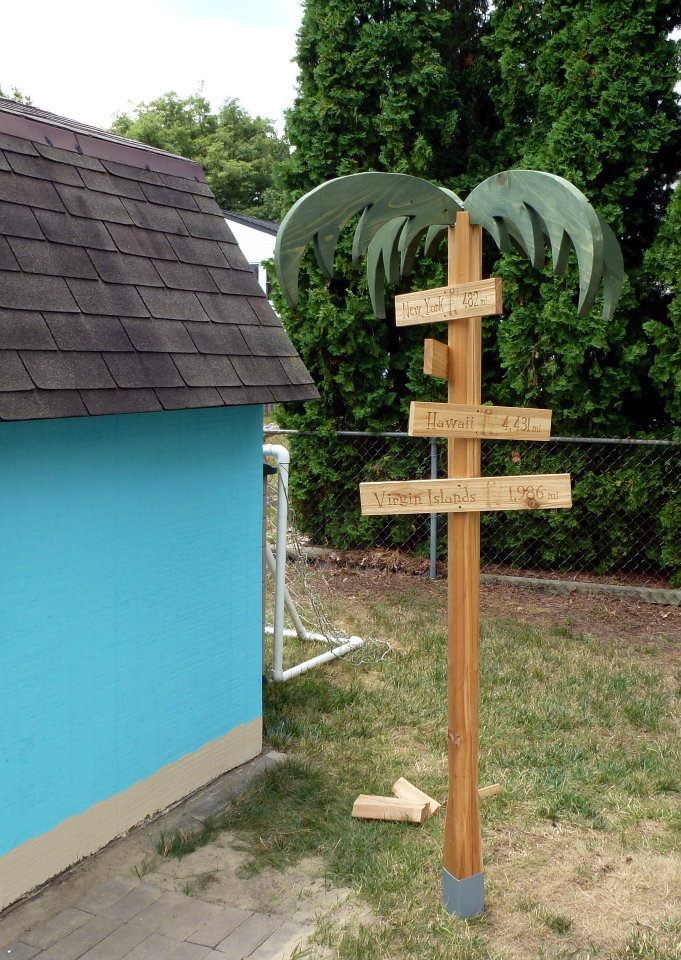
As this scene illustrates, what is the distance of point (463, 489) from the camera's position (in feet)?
10.4

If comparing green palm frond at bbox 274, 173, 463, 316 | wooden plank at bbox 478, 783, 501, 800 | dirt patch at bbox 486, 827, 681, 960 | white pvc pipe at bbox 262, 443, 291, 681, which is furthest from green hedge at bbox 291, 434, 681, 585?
green palm frond at bbox 274, 173, 463, 316

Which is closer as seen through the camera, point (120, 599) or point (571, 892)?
point (571, 892)

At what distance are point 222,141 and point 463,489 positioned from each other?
39.3 meters

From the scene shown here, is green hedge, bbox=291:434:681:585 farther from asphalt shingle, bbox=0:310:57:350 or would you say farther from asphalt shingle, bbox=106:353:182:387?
asphalt shingle, bbox=0:310:57:350

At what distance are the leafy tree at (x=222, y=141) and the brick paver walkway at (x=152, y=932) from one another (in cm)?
3407

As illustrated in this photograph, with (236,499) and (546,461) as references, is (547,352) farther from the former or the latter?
(236,499)

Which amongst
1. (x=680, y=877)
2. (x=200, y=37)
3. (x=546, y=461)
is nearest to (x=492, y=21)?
(x=546, y=461)

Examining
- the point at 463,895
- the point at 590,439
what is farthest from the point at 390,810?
the point at 590,439

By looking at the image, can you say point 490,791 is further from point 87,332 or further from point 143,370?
point 87,332

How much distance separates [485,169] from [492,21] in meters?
1.35

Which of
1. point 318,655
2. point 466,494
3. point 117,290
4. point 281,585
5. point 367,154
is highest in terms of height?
point 367,154

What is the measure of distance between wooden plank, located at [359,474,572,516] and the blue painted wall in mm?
1189

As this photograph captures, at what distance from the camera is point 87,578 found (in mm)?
3572

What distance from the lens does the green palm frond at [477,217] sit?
9.46 feet
